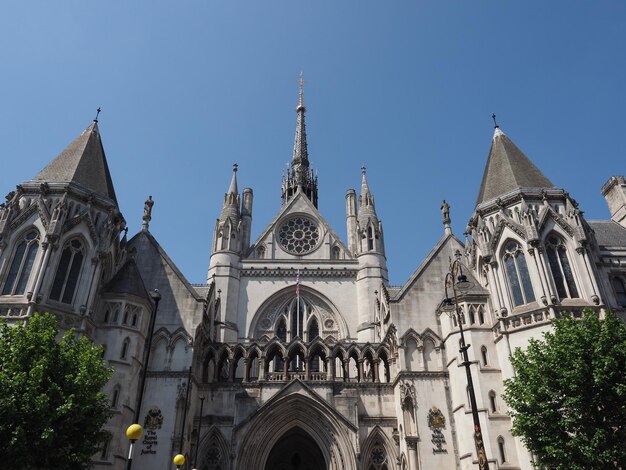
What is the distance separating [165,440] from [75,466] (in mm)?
7854

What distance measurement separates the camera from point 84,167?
29203mm

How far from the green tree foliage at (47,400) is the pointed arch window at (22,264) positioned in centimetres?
589

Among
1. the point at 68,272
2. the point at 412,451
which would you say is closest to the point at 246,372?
the point at 412,451

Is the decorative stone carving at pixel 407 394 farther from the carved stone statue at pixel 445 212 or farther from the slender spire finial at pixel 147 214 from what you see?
the slender spire finial at pixel 147 214

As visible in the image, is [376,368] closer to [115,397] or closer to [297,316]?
[297,316]

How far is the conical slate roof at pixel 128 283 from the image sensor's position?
2755 centimetres

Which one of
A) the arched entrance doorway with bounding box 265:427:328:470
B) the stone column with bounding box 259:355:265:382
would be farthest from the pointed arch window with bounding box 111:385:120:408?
the arched entrance doorway with bounding box 265:427:328:470

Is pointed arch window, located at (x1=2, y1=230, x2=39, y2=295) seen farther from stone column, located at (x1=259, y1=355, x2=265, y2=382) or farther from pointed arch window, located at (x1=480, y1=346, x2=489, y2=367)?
pointed arch window, located at (x1=480, y1=346, x2=489, y2=367)

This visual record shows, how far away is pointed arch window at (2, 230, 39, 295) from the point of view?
24.8 metres

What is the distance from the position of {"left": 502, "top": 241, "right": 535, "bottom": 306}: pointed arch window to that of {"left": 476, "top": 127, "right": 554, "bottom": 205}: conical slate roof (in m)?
3.71

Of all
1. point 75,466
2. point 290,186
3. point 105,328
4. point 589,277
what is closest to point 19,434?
point 75,466

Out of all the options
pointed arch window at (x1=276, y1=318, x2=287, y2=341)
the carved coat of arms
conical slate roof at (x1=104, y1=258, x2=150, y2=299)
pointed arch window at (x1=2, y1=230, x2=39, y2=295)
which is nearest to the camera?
pointed arch window at (x1=2, y1=230, x2=39, y2=295)

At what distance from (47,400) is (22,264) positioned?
426 inches

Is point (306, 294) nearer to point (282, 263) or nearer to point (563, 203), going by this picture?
point (282, 263)
